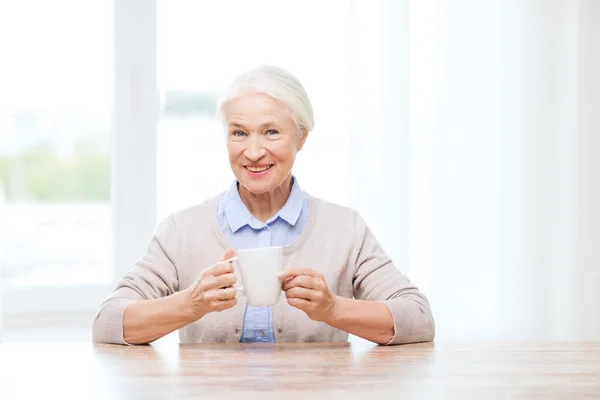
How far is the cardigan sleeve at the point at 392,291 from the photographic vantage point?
1649 mm

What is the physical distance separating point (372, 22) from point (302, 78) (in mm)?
366

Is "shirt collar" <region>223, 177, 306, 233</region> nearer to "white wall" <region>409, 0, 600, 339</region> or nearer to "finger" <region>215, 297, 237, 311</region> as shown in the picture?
"finger" <region>215, 297, 237, 311</region>

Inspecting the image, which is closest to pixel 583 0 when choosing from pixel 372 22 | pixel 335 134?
pixel 372 22

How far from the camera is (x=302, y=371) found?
130 centimetres

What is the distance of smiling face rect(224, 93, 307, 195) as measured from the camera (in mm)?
1783

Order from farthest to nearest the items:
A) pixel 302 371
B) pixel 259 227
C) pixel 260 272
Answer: pixel 259 227
pixel 260 272
pixel 302 371

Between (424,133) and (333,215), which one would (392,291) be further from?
(424,133)

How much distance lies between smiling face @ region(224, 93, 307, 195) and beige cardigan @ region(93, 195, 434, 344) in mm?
141

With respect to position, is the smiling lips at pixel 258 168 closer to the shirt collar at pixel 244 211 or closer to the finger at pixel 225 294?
the shirt collar at pixel 244 211

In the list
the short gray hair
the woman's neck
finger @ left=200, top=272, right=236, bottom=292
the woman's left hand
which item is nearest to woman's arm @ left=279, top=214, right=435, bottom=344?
the woman's left hand

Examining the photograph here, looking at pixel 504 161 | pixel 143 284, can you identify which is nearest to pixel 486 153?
pixel 504 161

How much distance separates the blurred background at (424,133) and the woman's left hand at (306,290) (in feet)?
5.32

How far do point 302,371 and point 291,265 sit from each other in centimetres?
54

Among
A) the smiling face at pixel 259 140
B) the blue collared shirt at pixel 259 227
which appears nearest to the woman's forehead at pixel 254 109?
the smiling face at pixel 259 140
